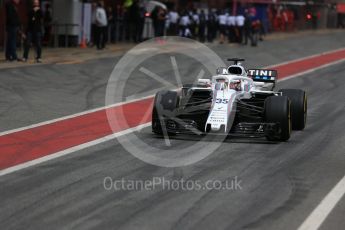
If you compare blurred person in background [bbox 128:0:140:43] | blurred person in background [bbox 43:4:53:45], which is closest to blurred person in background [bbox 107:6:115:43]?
blurred person in background [bbox 128:0:140:43]

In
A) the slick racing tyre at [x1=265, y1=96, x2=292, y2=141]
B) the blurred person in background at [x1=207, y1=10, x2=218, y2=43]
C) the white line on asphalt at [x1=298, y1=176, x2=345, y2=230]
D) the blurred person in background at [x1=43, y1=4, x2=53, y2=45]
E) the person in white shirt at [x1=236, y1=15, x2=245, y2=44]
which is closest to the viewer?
the white line on asphalt at [x1=298, y1=176, x2=345, y2=230]

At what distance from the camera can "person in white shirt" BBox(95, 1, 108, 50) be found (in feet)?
101

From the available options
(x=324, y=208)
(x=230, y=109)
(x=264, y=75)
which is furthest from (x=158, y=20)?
(x=324, y=208)

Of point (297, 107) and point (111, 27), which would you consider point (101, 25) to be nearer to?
point (111, 27)

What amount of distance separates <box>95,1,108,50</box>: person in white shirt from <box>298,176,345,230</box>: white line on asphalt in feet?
71.5

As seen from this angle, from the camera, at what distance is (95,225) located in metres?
7.77

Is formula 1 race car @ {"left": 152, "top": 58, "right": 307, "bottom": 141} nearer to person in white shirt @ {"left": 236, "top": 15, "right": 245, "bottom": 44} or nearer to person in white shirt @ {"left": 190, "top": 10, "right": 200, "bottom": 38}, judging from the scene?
person in white shirt @ {"left": 236, "top": 15, "right": 245, "bottom": 44}

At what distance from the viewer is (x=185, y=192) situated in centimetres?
922

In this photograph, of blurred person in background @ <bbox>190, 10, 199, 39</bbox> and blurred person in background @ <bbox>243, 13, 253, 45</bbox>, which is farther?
blurred person in background @ <bbox>190, 10, 199, 39</bbox>

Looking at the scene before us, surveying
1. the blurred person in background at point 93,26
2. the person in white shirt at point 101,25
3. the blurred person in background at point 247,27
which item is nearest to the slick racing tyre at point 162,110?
the person in white shirt at point 101,25

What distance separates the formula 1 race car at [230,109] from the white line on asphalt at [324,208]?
Answer: 2.74 m

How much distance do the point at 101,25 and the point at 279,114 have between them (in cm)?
1924

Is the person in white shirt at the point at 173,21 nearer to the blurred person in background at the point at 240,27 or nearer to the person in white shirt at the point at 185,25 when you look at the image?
the person in white shirt at the point at 185,25

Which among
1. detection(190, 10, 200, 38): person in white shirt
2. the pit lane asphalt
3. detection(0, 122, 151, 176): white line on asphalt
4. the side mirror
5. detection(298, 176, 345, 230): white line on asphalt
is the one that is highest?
detection(190, 10, 200, 38): person in white shirt
